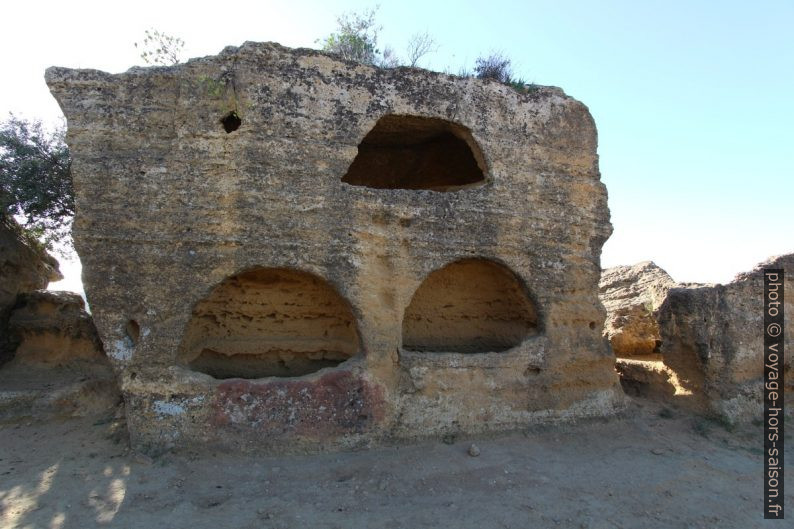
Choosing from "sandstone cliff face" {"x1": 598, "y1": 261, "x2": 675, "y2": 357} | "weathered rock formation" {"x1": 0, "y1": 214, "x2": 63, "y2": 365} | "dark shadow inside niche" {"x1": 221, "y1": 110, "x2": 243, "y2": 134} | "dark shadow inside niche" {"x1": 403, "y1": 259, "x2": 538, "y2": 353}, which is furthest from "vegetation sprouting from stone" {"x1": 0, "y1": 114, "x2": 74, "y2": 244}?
"sandstone cliff face" {"x1": 598, "y1": 261, "x2": 675, "y2": 357}

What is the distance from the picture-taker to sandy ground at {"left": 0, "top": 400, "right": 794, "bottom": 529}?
4160 millimetres

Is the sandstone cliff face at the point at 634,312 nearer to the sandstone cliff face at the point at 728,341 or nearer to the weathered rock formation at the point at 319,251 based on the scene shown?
the sandstone cliff face at the point at 728,341

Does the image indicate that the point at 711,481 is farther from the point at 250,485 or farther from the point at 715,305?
the point at 250,485

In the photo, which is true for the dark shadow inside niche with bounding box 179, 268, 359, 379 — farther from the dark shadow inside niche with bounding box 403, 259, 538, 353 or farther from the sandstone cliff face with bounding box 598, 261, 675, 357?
the sandstone cliff face with bounding box 598, 261, 675, 357

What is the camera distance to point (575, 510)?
14.5 ft

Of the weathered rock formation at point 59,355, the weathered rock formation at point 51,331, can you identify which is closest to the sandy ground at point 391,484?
the weathered rock formation at point 59,355

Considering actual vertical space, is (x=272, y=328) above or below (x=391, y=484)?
above

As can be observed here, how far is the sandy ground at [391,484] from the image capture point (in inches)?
164

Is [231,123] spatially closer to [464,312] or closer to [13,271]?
[464,312]

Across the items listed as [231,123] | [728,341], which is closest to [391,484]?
[231,123]

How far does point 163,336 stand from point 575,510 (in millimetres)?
4100

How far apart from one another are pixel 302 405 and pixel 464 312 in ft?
8.13

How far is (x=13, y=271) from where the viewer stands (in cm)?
708

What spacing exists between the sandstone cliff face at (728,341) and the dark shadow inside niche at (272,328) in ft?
14.0
